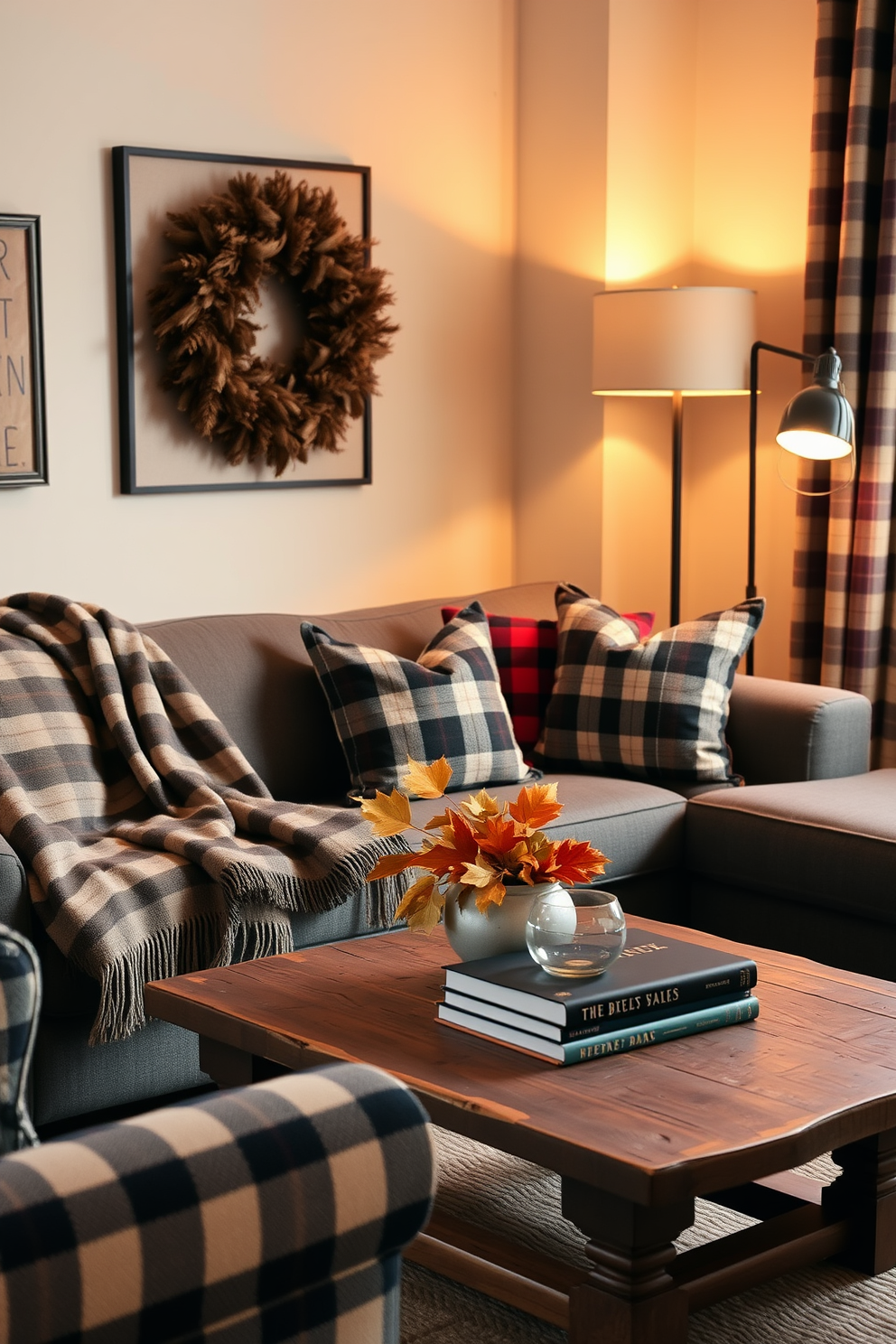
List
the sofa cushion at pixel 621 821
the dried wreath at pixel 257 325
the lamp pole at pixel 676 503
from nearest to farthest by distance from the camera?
1. the sofa cushion at pixel 621 821
2. the dried wreath at pixel 257 325
3. the lamp pole at pixel 676 503

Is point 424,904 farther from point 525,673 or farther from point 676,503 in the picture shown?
point 676,503

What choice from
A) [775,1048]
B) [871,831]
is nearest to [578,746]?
[871,831]

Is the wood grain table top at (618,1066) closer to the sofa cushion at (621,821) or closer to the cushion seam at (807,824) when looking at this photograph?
the cushion seam at (807,824)

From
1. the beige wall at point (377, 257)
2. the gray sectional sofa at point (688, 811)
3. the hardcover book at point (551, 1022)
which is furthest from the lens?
the beige wall at point (377, 257)

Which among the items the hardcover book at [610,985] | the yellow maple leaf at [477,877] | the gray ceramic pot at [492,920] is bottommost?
the hardcover book at [610,985]

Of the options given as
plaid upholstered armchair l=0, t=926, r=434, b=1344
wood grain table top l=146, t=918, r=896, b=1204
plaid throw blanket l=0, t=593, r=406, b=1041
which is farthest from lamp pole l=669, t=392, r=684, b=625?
plaid upholstered armchair l=0, t=926, r=434, b=1344

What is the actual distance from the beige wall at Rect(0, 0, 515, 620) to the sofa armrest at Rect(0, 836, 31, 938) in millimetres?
1243

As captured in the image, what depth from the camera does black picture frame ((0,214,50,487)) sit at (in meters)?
3.38

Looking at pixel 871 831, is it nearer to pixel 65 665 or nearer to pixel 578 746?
pixel 578 746

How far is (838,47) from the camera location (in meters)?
3.88

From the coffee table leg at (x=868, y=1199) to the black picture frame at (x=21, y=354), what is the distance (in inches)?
91.9

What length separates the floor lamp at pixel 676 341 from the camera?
386 centimetres

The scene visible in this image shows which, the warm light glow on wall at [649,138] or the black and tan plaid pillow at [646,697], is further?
the warm light glow on wall at [649,138]

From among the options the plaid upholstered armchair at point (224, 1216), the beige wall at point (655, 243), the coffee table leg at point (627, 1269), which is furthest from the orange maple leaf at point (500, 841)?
the beige wall at point (655, 243)
